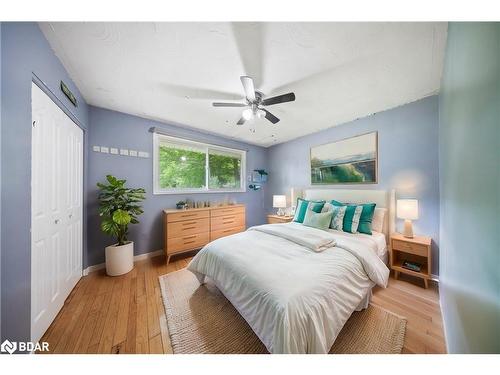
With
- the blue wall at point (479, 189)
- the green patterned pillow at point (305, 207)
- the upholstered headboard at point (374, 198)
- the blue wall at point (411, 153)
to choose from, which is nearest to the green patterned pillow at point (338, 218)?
the green patterned pillow at point (305, 207)

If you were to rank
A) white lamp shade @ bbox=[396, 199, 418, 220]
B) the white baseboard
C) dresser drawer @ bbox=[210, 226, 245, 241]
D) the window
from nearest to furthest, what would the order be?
white lamp shade @ bbox=[396, 199, 418, 220], the white baseboard, the window, dresser drawer @ bbox=[210, 226, 245, 241]

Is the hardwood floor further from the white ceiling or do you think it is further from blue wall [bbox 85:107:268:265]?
the white ceiling

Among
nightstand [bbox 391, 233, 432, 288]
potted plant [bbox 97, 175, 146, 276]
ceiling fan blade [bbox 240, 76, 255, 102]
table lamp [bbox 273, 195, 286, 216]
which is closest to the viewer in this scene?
ceiling fan blade [bbox 240, 76, 255, 102]

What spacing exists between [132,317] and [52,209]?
1.26 meters

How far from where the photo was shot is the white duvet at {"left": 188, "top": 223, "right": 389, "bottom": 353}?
97 cm

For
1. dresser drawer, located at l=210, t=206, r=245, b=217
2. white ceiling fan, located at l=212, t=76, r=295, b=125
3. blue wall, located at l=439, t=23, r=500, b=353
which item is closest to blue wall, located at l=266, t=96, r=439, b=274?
blue wall, located at l=439, t=23, r=500, b=353

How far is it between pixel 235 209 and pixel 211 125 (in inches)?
71.5

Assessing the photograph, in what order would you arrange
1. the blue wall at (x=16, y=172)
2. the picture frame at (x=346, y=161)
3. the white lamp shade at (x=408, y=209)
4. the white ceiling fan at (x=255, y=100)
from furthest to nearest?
the picture frame at (x=346, y=161) < the white lamp shade at (x=408, y=209) < the white ceiling fan at (x=255, y=100) < the blue wall at (x=16, y=172)

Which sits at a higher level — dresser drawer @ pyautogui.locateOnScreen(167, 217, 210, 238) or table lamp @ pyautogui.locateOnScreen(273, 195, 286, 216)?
table lamp @ pyautogui.locateOnScreen(273, 195, 286, 216)

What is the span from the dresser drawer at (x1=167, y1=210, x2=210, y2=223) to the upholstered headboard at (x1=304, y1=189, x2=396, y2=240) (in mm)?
2378

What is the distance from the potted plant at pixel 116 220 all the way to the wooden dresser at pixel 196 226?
0.55 metres

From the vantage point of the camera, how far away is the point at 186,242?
2922 mm

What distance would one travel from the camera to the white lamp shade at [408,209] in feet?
6.97

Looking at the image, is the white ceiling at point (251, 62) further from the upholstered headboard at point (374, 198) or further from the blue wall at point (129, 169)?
the upholstered headboard at point (374, 198)
